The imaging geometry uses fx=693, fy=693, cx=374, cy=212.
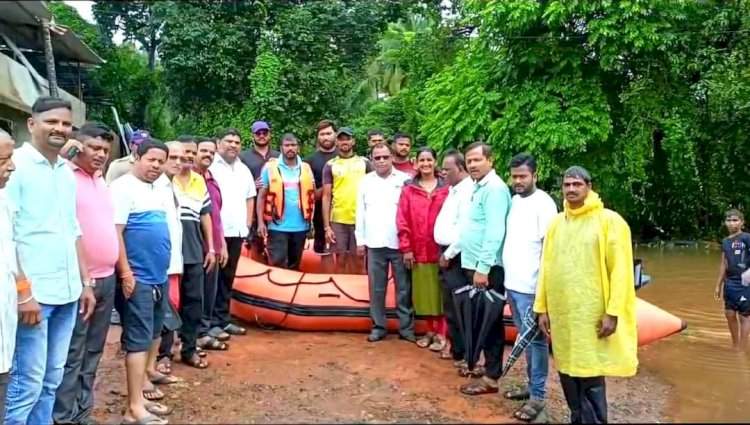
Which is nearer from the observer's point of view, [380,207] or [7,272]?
[7,272]

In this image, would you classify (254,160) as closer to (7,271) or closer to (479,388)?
(479,388)

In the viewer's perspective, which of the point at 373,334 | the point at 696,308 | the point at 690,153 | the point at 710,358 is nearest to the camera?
the point at 373,334

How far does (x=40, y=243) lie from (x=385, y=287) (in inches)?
123

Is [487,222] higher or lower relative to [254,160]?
lower

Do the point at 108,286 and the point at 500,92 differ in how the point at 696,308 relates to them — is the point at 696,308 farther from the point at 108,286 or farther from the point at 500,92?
the point at 108,286

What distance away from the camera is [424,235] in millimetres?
5254

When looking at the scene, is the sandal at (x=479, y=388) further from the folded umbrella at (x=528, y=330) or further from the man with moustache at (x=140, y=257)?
the man with moustache at (x=140, y=257)

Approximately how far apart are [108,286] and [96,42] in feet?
7.16

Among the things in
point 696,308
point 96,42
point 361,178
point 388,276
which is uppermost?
point 96,42

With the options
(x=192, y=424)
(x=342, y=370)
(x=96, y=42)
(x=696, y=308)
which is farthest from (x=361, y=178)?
(x=696, y=308)

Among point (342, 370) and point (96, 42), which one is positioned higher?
point (96, 42)

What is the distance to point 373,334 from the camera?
571 centimetres

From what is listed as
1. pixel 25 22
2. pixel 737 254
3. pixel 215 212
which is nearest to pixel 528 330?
pixel 215 212

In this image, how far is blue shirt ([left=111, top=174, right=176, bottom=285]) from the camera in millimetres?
3623
